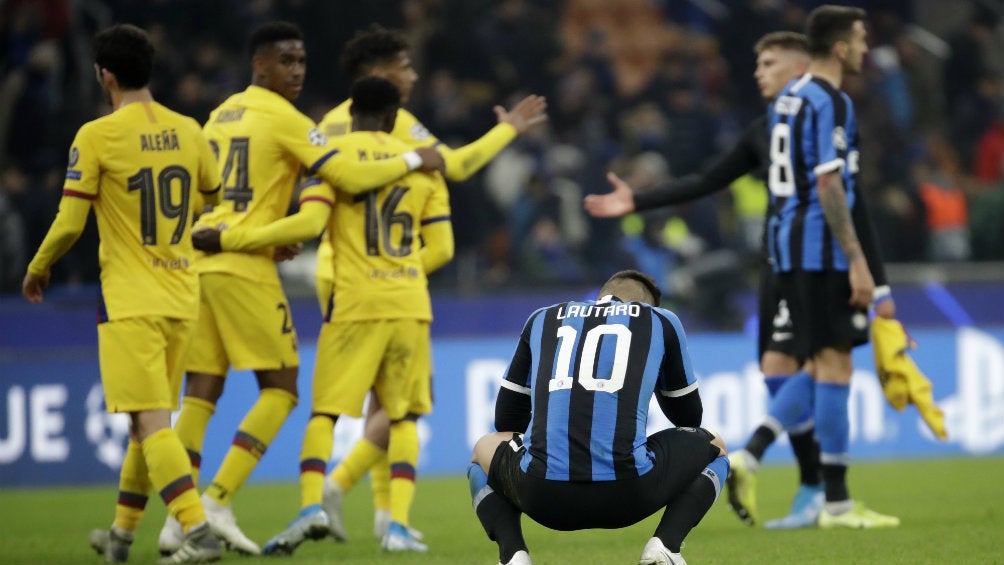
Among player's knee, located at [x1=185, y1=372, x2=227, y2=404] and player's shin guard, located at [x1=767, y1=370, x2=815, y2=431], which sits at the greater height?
player's knee, located at [x1=185, y1=372, x2=227, y2=404]

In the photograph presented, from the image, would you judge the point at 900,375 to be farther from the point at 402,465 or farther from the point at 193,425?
the point at 193,425

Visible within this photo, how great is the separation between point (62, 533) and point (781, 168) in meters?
4.19

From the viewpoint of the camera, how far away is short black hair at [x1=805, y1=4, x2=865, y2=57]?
7297 mm

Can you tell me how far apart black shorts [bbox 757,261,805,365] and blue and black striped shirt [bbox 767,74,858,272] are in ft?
0.83

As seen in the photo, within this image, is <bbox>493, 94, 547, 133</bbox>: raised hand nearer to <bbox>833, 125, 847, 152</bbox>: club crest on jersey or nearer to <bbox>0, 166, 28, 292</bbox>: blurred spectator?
<bbox>833, 125, 847, 152</bbox>: club crest on jersey

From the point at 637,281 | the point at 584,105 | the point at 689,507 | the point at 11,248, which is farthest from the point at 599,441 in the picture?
the point at 584,105

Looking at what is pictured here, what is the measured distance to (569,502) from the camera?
198 inches

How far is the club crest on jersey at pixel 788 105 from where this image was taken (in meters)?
7.32

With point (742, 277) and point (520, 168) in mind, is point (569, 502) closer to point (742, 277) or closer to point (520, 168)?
point (742, 277)

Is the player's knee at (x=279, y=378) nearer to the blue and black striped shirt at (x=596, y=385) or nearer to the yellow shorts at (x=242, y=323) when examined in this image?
the yellow shorts at (x=242, y=323)

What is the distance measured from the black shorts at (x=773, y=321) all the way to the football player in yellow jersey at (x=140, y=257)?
116 inches

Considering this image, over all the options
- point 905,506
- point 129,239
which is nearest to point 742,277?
point 905,506

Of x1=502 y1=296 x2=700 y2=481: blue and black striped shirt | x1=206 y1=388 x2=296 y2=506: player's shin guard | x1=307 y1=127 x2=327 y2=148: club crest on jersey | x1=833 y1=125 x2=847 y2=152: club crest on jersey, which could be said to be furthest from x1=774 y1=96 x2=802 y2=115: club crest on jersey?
x1=206 y1=388 x2=296 y2=506: player's shin guard

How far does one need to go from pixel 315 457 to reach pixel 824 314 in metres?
2.54
